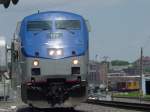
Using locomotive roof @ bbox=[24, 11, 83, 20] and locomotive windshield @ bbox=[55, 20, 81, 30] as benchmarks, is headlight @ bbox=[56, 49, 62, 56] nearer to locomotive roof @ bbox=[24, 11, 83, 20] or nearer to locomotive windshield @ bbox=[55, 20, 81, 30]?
locomotive windshield @ bbox=[55, 20, 81, 30]

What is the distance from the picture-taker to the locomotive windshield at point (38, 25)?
77.5ft

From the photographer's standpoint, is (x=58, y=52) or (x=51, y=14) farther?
(x=51, y=14)

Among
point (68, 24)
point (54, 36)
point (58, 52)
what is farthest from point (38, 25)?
point (58, 52)

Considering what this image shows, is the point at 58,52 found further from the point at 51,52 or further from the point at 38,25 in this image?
the point at 38,25

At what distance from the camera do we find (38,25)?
78.0 feet

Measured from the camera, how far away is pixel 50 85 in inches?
906

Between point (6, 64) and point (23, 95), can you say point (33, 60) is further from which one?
point (6, 64)

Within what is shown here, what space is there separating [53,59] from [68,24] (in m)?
1.87

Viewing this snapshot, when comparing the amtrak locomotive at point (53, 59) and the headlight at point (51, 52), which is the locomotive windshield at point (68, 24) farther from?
the headlight at point (51, 52)

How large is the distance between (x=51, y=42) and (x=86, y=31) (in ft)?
5.09

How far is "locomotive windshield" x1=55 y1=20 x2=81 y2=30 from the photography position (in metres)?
23.7

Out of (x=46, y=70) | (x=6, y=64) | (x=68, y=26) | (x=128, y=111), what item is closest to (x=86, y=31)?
(x=68, y=26)

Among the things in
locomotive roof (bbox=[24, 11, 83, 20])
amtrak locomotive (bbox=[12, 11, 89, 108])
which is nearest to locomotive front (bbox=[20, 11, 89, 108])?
amtrak locomotive (bbox=[12, 11, 89, 108])

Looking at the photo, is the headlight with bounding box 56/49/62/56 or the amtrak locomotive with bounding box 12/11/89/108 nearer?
the amtrak locomotive with bounding box 12/11/89/108
